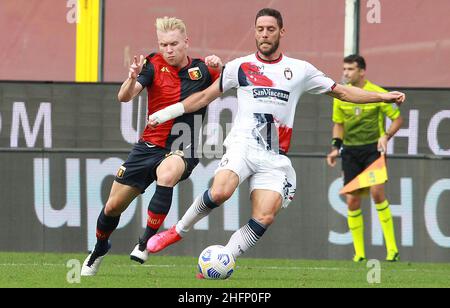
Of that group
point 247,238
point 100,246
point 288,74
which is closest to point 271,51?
point 288,74

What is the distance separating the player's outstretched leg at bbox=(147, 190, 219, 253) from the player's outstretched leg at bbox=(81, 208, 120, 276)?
1.75 ft

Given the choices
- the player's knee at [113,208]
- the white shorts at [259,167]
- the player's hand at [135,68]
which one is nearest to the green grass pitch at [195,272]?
the player's knee at [113,208]

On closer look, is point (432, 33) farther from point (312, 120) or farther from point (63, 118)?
point (63, 118)

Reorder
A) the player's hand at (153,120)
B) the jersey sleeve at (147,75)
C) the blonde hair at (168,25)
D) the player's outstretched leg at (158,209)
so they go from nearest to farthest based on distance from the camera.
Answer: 1. the player's hand at (153,120)
2. the player's outstretched leg at (158,209)
3. the blonde hair at (168,25)
4. the jersey sleeve at (147,75)

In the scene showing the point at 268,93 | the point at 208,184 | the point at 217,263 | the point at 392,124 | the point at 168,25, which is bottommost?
the point at 217,263

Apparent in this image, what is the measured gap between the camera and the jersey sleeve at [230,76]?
34.7 feet

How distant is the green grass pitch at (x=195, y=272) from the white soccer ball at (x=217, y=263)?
8 cm

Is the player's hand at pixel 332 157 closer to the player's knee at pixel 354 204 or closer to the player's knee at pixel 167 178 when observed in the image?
the player's knee at pixel 354 204

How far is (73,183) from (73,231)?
1.68 feet

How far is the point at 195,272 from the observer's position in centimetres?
1181

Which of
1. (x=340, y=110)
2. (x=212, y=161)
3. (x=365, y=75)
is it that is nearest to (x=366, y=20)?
(x=365, y=75)

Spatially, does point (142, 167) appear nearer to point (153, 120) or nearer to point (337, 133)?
point (153, 120)

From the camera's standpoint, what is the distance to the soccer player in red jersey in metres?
10.9

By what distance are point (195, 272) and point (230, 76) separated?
207 centimetres
